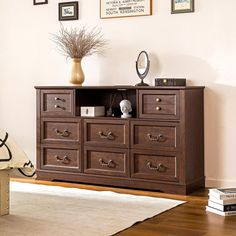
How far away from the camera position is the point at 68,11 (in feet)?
17.5

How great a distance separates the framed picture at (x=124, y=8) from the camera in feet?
16.2

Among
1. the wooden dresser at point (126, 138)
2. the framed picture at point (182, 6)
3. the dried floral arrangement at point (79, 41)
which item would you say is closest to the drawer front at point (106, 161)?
the wooden dresser at point (126, 138)

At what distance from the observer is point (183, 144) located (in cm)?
437

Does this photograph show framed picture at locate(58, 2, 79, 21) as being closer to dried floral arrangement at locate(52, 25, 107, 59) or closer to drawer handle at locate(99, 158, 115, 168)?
dried floral arrangement at locate(52, 25, 107, 59)

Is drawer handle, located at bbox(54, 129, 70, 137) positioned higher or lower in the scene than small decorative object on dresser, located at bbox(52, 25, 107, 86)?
lower

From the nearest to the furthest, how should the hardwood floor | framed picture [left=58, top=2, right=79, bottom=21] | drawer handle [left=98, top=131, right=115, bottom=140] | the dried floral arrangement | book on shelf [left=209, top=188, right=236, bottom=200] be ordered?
the hardwood floor < book on shelf [left=209, top=188, right=236, bottom=200] < drawer handle [left=98, top=131, right=115, bottom=140] < the dried floral arrangement < framed picture [left=58, top=2, right=79, bottom=21]

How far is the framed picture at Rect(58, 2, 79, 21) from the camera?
5289mm

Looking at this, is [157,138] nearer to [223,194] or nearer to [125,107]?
[125,107]

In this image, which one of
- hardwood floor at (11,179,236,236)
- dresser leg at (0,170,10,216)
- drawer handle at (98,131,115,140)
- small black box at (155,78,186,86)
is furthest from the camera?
drawer handle at (98,131,115,140)

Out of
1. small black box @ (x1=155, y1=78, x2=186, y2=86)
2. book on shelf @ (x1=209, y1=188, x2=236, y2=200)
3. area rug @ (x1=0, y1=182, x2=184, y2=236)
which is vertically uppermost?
small black box @ (x1=155, y1=78, x2=186, y2=86)

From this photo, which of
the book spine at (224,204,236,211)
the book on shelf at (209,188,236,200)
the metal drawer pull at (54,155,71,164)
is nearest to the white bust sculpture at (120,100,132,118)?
the metal drawer pull at (54,155,71,164)

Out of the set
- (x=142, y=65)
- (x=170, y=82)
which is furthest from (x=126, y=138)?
(x=142, y=65)

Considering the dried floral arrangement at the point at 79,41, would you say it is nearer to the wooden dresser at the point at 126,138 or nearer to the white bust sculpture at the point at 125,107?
the wooden dresser at the point at 126,138

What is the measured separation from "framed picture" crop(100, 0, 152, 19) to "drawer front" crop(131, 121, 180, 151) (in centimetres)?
105
